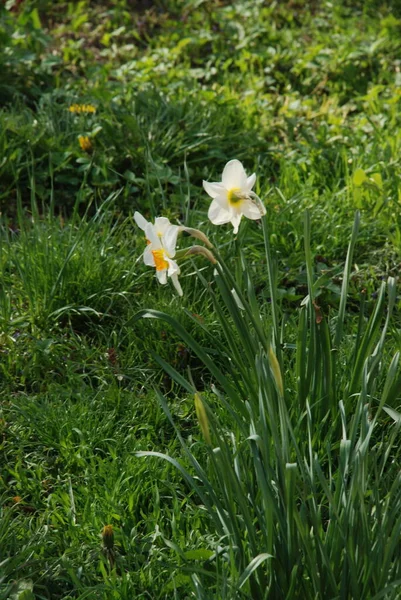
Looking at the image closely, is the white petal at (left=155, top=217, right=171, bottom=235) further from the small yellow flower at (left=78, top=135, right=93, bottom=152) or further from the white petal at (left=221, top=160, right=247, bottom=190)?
the small yellow flower at (left=78, top=135, right=93, bottom=152)

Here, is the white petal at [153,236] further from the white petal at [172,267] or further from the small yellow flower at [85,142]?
the small yellow flower at [85,142]

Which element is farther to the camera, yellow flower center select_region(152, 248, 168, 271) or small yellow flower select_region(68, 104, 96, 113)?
small yellow flower select_region(68, 104, 96, 113)

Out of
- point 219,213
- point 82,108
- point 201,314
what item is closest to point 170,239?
point 219,213

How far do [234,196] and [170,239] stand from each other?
0.18 m

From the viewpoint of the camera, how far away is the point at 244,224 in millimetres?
2596

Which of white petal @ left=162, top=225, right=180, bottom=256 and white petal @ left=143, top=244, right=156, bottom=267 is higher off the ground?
white petal @ left=162, top=225, right=180, bottom=256

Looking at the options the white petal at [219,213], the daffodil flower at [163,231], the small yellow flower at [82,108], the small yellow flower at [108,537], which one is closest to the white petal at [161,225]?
the daffodil flower at [163,231]

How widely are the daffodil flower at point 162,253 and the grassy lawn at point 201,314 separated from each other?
19 millimetres

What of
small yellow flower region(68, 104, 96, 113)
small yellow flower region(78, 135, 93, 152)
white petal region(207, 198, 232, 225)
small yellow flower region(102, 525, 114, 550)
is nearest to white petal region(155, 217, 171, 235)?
white petal region(207, 198, 232, 225)

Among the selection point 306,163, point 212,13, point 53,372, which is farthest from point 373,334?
point 212,13

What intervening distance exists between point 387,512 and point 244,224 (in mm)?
1148

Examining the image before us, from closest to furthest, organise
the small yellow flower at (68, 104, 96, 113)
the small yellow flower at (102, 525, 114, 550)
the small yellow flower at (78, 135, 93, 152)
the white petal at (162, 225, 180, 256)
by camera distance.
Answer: the white petal at (162, 225, 180, 256) → the small yellow flower at (102, 525, 114, 550) → the small yellow flower at (78, 135, 93, 152) → the small yellow flower at (68, 104, 96, 113)

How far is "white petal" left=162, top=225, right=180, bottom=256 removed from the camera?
5.40ft

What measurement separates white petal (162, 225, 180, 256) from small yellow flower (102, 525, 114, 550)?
608 mm
